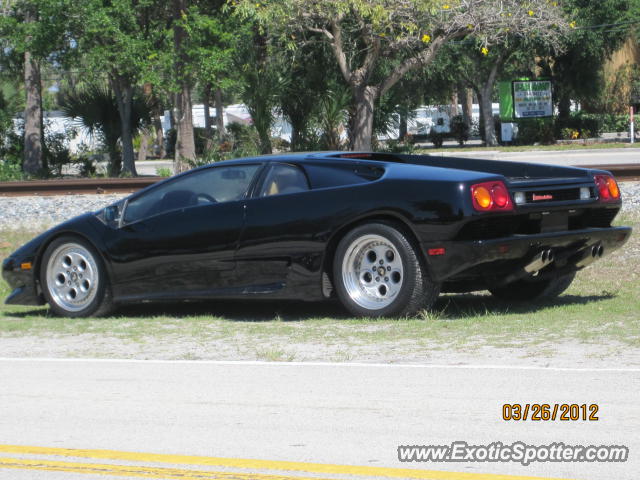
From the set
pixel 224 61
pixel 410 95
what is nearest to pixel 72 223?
pixel 224 61

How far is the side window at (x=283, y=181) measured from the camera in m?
8.36

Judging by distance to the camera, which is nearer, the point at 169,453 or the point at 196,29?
the point at 169,453

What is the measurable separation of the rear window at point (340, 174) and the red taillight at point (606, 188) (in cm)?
180

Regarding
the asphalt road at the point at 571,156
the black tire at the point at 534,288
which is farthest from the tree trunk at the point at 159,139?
the black tire at the point at 534,288

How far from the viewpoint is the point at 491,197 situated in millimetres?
7441

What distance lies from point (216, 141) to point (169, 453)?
16.8 metres

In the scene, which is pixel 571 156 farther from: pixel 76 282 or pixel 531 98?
pixel 76 282

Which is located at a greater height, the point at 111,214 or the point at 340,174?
the point at 340,174

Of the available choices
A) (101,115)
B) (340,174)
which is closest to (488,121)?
(101,115)

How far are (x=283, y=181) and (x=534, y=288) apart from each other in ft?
8.07

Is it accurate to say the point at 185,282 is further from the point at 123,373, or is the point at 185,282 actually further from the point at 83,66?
the point at 83,66

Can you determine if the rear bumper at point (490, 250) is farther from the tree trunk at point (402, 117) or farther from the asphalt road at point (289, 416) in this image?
the tree trunk at point (402, 117)

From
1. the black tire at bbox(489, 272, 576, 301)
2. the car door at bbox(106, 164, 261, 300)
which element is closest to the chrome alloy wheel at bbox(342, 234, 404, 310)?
the car door at bbox(106, 164, 261, 300)

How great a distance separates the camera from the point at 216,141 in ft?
69.2
